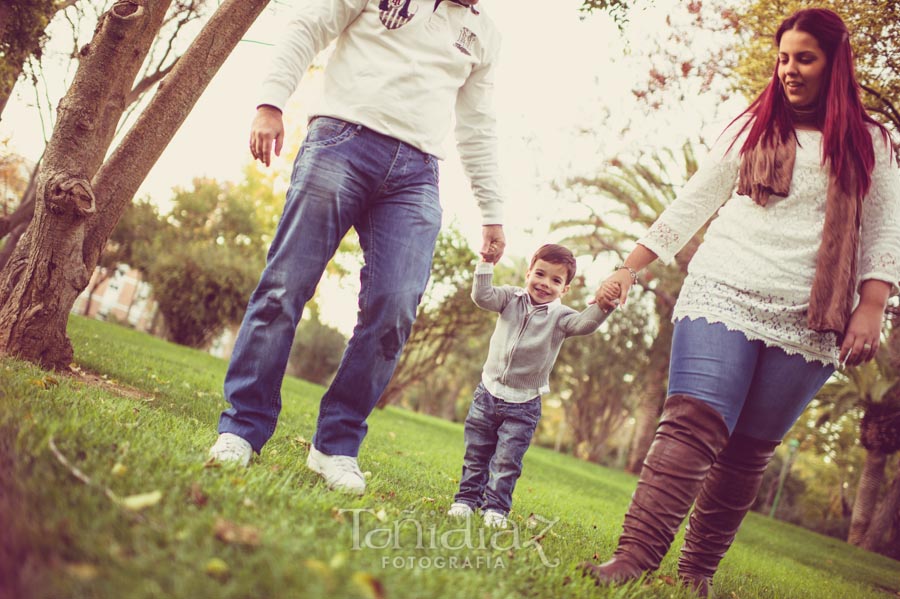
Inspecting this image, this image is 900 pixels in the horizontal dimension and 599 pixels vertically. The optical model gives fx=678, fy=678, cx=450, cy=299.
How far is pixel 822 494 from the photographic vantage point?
37.7m

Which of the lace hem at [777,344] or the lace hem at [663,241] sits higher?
the lace hem at [663,241]

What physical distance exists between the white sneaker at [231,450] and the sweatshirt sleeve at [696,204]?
6.46 feet

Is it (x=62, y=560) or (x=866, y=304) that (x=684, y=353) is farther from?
(x=62, y=560)

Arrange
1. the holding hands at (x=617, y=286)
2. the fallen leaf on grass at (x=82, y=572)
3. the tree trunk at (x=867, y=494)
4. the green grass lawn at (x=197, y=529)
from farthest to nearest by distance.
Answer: the tree trunk at (x=867, y=494)
the holding hands at (x=617, y=286)
the green grass lawn at (x=197, y=529)
the fallen leaf on grass at (x=82, y=572)

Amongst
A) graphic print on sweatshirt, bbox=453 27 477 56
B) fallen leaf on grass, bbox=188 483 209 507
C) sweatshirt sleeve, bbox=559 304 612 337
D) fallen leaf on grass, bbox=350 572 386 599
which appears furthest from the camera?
sweatshirt sleeve, bbox=559 304 612 337

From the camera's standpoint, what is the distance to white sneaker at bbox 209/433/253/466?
8.72 feet

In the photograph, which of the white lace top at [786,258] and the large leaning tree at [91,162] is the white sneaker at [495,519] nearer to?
the white lace top at [786,258]

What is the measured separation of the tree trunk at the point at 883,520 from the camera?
1576 centimetres

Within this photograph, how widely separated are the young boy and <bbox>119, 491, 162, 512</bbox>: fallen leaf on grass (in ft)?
7.46

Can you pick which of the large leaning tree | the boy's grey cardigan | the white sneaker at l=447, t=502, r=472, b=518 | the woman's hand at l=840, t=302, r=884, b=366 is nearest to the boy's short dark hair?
the boy's grey cardigan

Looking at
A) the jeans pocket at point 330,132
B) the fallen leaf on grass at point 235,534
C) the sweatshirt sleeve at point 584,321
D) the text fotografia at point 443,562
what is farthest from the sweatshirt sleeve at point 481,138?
the fallen leaf on grass at point 235,534

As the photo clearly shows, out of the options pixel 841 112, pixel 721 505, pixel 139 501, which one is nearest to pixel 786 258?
pixel 841 112

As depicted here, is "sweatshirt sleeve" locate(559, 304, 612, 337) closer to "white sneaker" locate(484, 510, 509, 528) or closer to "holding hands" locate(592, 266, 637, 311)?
"holding hands" locate(592, 266, 637, 311)

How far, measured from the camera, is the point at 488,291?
4023 mm
